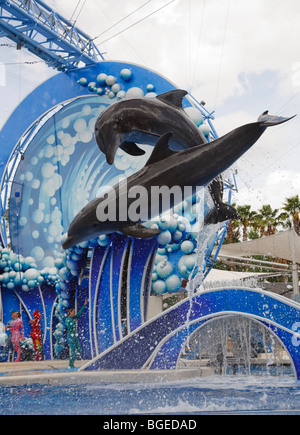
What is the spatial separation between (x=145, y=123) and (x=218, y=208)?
1.44m

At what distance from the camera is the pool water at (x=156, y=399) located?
14.4ft

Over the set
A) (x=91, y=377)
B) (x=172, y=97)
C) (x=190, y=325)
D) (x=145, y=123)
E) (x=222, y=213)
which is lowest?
(x=91, y=377)

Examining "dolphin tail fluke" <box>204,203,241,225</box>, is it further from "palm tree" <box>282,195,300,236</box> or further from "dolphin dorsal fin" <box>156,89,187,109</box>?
"palm tree" <box>282,195,300,236</box>

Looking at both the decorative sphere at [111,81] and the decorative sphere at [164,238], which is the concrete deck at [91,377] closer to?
the decorative sphere at [164,238]

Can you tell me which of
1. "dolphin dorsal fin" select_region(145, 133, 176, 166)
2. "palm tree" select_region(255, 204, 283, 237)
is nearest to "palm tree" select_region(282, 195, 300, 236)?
"palm tree" select_region(255, 204, 283, 237)

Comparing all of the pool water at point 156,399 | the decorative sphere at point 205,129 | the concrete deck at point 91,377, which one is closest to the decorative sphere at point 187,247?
the decorative sphere at point 205,129

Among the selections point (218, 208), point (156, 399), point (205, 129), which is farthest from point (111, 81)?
point (156, 399)

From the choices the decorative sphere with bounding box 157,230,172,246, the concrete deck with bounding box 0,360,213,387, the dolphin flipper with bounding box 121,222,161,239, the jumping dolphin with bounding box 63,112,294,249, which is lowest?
the concrete deck with bounding box 0,360,213,387

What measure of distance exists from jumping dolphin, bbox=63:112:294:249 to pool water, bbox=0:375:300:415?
1.98m

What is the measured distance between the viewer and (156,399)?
5.18 meters

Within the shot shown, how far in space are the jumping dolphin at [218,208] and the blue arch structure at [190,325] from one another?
5.66ft

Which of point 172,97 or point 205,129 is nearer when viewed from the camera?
point 172,97

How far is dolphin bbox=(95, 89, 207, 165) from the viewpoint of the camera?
5.67 metres

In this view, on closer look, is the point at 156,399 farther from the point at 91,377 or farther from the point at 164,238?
the point at 164,238
